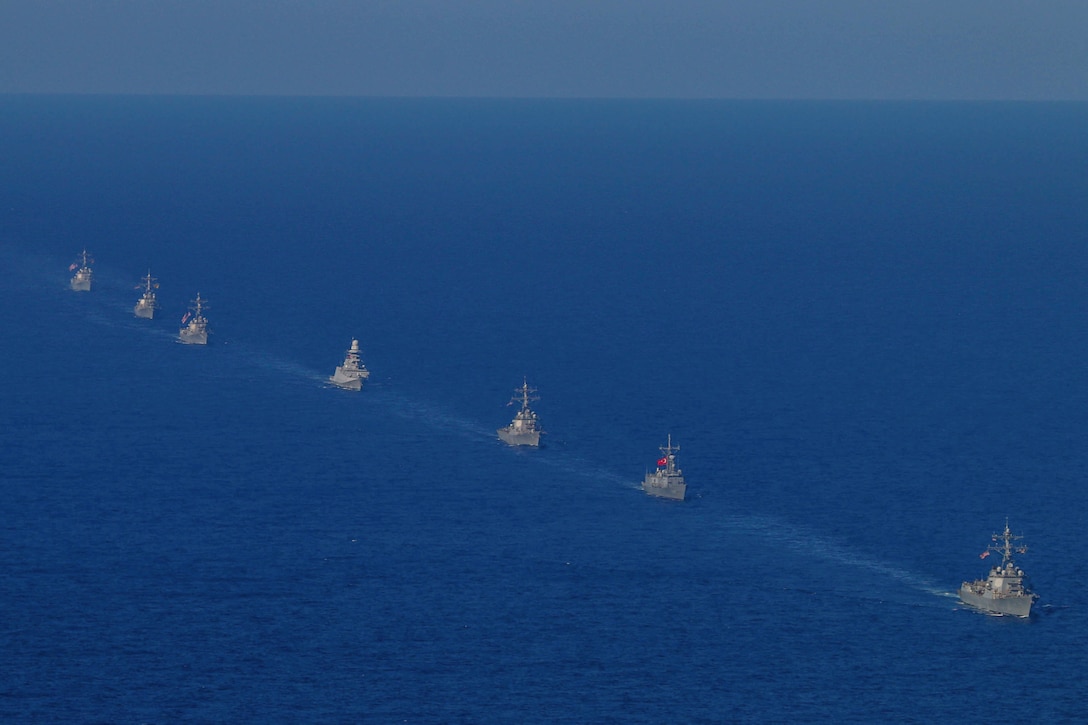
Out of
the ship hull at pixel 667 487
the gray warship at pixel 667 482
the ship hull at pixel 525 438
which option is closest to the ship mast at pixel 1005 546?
the ship hull at pixel 667 487

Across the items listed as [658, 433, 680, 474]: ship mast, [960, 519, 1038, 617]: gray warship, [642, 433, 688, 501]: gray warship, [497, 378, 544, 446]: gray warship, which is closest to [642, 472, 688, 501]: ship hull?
[642, 433, 688, 501]: gray warship

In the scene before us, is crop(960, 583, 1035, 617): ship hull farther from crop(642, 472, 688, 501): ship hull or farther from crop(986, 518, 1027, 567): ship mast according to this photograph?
crop(642, 472, 688, 501): ship hull

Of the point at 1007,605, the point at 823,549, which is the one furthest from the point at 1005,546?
the point at 823,549

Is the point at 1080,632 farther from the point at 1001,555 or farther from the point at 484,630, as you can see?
the point at 484,630

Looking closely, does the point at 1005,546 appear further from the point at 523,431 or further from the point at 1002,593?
the point at 523,431

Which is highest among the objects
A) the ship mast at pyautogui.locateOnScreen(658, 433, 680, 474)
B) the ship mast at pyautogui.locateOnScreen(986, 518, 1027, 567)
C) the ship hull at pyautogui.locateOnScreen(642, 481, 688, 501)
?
the ship mast at pyautogui.locateOnScreen(658, 433, 680, 474)

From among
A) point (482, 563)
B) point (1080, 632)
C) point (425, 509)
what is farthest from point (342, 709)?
point (1080, 632)
